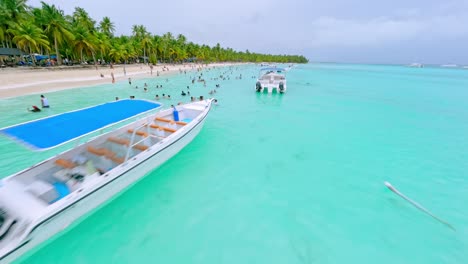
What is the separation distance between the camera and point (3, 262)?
342 cm

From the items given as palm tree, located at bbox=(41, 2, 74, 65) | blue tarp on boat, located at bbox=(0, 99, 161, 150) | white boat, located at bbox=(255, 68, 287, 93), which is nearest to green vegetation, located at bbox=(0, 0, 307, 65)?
palm tree, located at bbox=(41, 2, 74, 65)

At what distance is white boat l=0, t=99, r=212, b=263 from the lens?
394cm

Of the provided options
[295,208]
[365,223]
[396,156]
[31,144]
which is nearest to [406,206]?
[365,223]

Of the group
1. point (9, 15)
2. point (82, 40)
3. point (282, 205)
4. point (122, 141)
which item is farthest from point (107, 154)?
point (9, 15)

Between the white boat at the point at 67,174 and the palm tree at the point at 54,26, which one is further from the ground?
the palm tree at the point at 54,26

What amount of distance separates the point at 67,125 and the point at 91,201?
2143 millimetres

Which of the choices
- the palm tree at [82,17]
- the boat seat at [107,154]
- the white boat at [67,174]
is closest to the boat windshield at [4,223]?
the white boat at [67,174]

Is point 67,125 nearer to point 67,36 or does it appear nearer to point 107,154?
point 107,154

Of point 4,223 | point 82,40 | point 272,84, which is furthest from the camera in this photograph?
point 82,40

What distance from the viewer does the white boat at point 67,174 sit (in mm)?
3941

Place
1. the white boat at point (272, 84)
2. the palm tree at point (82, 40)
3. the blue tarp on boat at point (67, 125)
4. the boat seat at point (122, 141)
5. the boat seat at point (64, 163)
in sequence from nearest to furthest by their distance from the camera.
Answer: the blue tarp on boat at point (67, 125)
the boat seat at point (64, 163)
the boat seat at point (122, 141)
the white boat at point (272, 84)
the palm tree at point (82, 40)

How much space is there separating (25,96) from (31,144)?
23.6 meters

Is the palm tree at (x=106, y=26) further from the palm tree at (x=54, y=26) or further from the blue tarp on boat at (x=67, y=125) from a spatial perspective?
the blue tarp on boat at (x=67, y=125)

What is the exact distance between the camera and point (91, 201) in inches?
198
